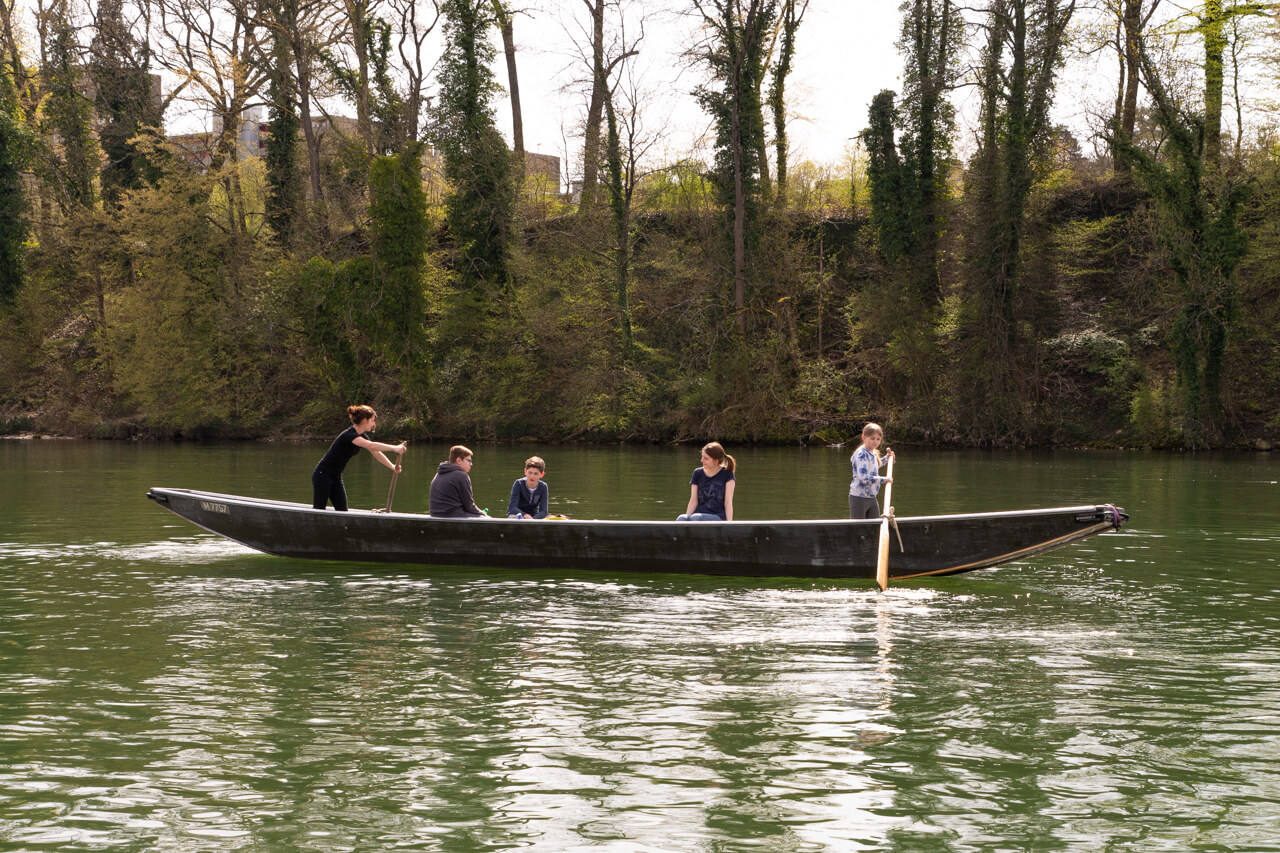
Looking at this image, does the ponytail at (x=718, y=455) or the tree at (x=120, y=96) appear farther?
the tree at (x=120, y=96)

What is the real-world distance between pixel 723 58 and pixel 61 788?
3889 cm

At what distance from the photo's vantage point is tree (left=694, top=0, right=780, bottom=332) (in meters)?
41.2

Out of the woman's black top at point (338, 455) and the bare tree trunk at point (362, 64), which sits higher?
the bare tree trunk at point (362, 64)

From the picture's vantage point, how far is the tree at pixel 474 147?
44.8m

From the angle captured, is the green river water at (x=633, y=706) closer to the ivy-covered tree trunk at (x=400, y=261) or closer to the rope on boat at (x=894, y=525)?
the rope on boat at (x=894, y=525)

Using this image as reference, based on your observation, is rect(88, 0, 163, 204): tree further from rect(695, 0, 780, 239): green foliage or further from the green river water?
the green river water

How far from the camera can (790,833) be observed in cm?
499

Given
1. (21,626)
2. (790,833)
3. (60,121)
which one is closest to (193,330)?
(60,121)

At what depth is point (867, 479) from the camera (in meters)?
11.7

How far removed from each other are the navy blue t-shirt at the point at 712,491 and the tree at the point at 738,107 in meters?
29.4

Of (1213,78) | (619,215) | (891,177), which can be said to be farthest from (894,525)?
(619,215)

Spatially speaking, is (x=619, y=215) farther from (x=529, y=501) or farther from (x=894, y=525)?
(x=894, y=525)

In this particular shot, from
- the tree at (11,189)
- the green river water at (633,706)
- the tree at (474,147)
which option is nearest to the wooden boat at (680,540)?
the green river water at (633,706)

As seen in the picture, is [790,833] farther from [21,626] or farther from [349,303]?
[349,303]
